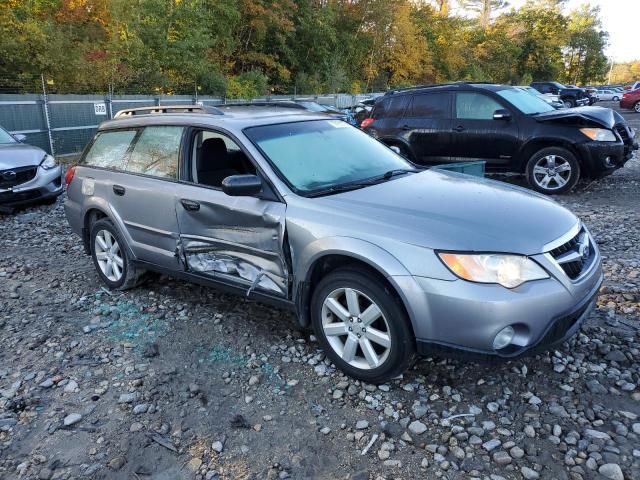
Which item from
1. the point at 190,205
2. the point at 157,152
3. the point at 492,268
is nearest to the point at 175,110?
the point at 157,152

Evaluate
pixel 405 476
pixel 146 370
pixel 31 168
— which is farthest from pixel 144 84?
pixel 405 476

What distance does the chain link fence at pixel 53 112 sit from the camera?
1301cm

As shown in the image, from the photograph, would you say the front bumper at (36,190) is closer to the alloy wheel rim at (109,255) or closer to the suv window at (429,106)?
the alloy wheel rim at (109,255)

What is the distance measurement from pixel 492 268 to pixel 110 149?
3.75 meters

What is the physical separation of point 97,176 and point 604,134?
6.93 m

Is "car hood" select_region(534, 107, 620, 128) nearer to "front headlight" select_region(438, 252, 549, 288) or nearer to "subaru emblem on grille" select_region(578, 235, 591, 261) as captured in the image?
"subaru emblem on grille" select_region(578, 235, 591, 261)

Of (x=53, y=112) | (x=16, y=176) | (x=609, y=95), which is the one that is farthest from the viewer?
(x=609, y=95)

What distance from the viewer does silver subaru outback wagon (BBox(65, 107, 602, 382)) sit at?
289 centimetres

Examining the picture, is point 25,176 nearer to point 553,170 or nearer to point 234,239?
point 234,239

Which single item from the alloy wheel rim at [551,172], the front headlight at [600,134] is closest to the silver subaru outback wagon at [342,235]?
the alloy wheel rim at [551,172]

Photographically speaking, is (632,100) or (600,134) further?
(632,100)

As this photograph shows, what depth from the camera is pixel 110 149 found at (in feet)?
16.5

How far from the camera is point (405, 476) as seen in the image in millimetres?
2609

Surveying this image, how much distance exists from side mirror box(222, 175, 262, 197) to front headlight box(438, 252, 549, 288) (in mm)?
1329
